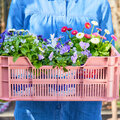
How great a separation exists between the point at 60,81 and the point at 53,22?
2.04 feet

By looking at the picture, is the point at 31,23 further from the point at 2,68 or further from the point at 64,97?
the point at 64,97

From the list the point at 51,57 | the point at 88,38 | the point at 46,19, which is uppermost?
the point at 46,19

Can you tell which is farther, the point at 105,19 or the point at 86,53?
the point at 105,19

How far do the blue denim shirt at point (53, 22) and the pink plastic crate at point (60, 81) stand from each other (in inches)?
16.5

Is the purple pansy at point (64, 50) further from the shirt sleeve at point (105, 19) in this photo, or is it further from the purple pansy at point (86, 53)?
the shirt sleeve at point (105, 19)

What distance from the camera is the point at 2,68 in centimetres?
159

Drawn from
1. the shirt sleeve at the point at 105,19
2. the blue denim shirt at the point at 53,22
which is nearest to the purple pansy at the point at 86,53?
the blue denim shirt at the point at 53,22

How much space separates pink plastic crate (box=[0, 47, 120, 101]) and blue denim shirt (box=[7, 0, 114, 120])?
1.37 ft

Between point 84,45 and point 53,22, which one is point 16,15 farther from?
point 84,45

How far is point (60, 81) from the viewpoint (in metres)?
1.59

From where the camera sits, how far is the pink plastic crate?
1.58 metres

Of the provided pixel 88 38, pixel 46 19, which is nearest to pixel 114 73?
pixel 88 38

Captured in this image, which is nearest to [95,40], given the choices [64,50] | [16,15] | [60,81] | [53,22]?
[64,50]

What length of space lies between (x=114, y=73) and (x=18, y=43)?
60 centimetres
